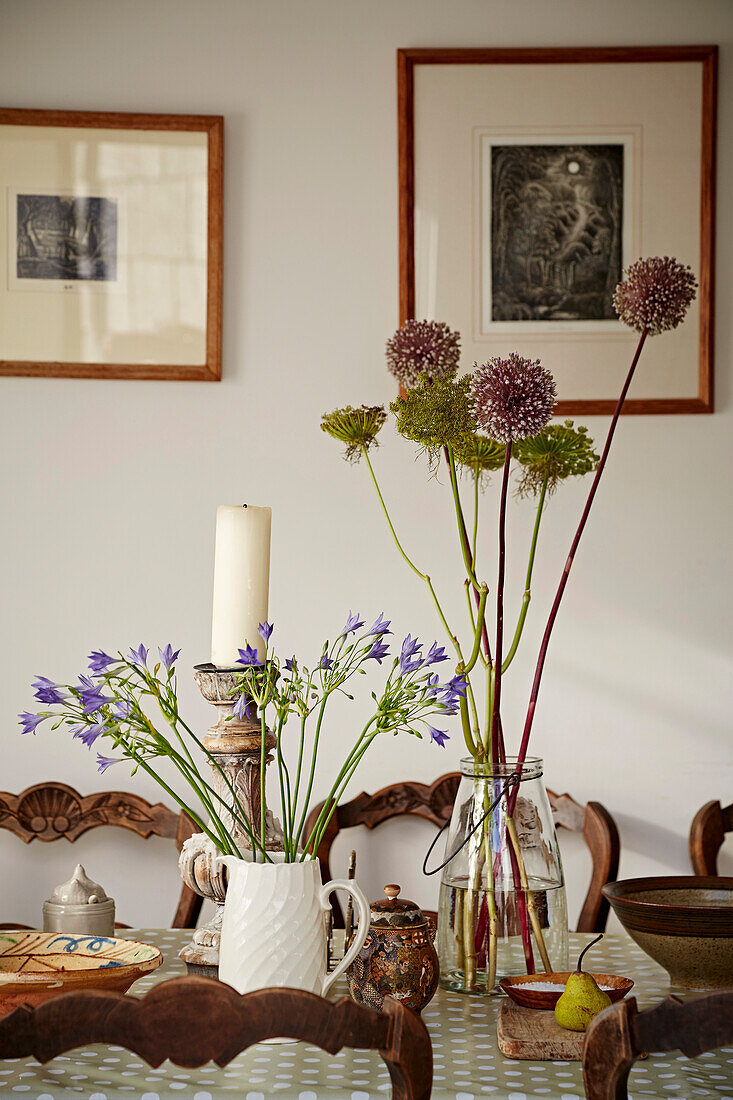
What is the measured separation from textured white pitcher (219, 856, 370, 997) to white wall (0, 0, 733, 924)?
958mm

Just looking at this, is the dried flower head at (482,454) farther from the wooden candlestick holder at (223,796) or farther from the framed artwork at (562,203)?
the framed artwork at (562,203)

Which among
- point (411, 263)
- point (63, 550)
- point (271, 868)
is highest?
point (411, 263)

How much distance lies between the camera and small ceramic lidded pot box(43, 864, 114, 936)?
1.23m

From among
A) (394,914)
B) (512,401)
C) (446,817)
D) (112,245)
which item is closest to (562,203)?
(112,245)

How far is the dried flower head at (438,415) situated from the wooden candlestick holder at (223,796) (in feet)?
→ 1.09

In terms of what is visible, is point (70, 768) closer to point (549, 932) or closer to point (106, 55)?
point (549, 932)

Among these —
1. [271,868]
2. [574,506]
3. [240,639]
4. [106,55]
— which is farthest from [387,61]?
[271,868]

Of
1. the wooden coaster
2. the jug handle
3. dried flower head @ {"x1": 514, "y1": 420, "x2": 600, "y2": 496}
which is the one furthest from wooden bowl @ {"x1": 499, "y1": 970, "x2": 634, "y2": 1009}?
dried flower head @ {"x1": 514, "y1": 420, "x2": 600, "y2": 496}

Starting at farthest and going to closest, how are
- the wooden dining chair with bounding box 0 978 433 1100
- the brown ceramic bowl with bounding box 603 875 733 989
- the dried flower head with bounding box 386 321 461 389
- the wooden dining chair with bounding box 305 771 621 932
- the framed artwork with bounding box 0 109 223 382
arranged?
the framed artwork with bounding box 0 109 223 382 < the wooden dining chair with bounding box 305 771 621 932 < the dried flower head with bounding box 386 321 461 389 < the brown ceramic bowl with bounding box 603 875 733 989 < the wooden dining chair with bounding box 0 978 433 1100

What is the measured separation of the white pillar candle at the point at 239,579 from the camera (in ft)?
3.67

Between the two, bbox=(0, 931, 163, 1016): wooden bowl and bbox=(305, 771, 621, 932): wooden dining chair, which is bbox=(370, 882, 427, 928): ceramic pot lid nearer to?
bbox=(0, 931, 163, 1016): wooden bowl

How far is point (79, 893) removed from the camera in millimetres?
1253

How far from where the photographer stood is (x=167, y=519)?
193cm

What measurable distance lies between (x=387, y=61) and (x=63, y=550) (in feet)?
3.67
